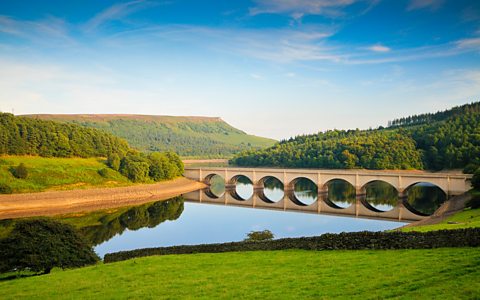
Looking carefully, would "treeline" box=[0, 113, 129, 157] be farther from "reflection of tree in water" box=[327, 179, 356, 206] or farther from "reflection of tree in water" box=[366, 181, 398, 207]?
"reflection of tree in water" box=[366, 181, 398, 207]

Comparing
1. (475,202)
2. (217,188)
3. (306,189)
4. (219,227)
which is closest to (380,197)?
Result: (306,189)

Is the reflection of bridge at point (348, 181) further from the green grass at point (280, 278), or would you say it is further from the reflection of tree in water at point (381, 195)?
the green grass at point (280, 278)

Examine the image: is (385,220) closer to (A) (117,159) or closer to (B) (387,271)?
(B) (387,271)

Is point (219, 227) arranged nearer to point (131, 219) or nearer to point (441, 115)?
point (131, 219)

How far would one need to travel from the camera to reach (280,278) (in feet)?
55.3

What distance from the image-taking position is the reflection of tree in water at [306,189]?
89.8 meters

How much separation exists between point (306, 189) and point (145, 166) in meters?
38.0

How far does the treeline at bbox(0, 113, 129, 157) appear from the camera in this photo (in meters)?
88.9

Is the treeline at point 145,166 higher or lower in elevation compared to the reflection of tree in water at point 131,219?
higher

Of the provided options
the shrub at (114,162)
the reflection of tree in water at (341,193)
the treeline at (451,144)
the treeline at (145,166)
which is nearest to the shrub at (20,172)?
the shrub at (114,162)

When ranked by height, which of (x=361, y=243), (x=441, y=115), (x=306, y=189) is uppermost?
(x=441, y=115)

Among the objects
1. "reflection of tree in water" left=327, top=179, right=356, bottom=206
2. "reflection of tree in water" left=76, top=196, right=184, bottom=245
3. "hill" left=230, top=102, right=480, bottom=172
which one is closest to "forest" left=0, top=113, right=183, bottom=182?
"reflection of tree in water" left=76, top=196, right=184, bottom=245

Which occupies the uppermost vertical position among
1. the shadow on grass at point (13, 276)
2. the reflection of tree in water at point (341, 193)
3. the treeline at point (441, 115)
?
the treeline at point (441, 115)

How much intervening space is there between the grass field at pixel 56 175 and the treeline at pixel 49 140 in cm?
298
